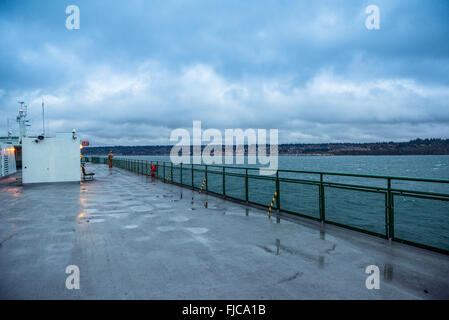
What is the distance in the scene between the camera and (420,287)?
416 cm

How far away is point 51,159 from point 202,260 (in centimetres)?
1761

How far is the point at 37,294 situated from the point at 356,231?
621 centimetres

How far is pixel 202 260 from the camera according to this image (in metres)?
5.20

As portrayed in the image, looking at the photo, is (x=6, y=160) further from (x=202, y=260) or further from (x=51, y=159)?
(x=202, y=260)

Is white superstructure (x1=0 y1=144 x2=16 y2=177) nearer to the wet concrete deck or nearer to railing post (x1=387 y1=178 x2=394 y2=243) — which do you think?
the wet concrete deck

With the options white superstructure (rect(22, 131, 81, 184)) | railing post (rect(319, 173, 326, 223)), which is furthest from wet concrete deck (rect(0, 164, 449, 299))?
white superstructure (rect(22, 131, 81, 184))

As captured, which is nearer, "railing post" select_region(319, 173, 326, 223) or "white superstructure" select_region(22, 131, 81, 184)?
"railing post" select_region(319, 173, 326, 223)

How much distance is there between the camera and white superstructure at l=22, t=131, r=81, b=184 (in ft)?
60.8

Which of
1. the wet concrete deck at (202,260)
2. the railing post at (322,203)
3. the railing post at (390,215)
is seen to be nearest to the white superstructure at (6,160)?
the wet concrete deck at (202,260)

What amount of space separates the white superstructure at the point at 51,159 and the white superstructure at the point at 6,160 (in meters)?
8.41

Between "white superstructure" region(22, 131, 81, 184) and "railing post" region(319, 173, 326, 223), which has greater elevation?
"white superstructure" region(22, 131, 81, 184)

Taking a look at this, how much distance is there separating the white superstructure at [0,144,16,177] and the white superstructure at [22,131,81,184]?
8.41 meters

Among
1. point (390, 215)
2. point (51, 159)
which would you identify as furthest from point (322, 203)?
point (51, 159)
